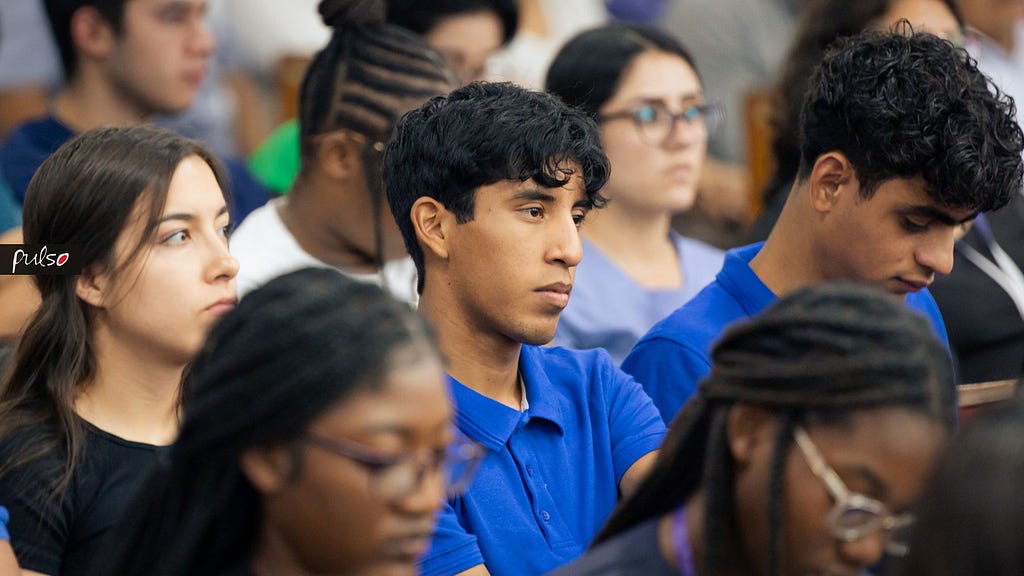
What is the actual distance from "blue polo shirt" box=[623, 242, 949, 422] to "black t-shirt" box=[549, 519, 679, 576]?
36.9 inches

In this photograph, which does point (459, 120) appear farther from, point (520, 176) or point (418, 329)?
point (418, 329)

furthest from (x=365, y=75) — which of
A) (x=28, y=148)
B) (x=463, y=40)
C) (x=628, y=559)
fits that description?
(x=628, y=559)

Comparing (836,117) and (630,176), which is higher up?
(836,117)

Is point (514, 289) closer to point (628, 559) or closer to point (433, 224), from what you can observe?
point (433, 224)

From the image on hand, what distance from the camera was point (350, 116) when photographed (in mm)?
3928

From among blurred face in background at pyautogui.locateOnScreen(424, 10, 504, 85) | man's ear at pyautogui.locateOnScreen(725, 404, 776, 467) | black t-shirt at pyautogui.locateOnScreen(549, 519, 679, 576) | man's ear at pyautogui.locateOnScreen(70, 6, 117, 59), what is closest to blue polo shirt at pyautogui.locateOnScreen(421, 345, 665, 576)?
black t-shirt at pyautogui.locateOnScreen(549, 519, 679, 576)

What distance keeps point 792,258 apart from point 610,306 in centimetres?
91

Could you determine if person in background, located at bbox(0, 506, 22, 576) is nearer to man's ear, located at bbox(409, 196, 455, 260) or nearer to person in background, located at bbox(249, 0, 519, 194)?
man's ear, located at bbox(409, 196, 455, 260)

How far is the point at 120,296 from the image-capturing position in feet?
8.60

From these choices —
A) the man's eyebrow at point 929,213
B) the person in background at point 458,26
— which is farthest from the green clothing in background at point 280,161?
the man's eyebrow at point 929,213

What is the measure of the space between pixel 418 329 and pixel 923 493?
27.6 inches

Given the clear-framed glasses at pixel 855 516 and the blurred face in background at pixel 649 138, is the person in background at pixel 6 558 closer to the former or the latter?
the clear-framed glasses at pixel 855 516

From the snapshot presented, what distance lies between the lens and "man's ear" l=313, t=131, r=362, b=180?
3.87 metres

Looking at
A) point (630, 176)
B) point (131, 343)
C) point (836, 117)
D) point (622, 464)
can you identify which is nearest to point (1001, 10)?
point (630, 176)
